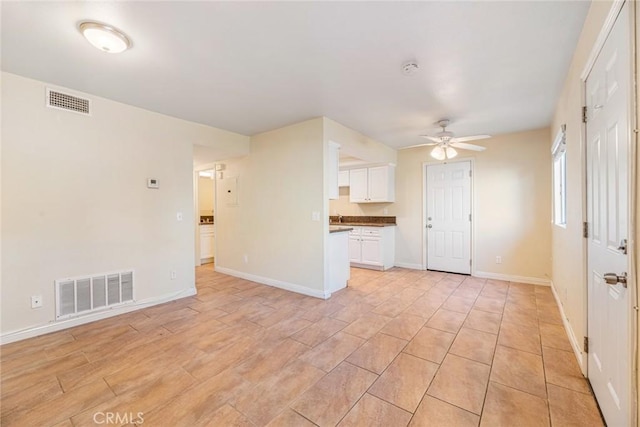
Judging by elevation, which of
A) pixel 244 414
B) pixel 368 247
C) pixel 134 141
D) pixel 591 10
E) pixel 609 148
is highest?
pixel 591 10

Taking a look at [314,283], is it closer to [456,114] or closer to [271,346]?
[271,346]

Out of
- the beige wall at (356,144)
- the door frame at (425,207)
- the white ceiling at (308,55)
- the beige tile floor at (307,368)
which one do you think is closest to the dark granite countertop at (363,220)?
the door frame at (425,207)

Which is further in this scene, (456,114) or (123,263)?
(456,114)

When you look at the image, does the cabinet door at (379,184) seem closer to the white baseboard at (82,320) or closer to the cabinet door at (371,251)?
the cabinet door at (371,251)

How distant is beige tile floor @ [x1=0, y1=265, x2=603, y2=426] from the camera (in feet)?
5.26

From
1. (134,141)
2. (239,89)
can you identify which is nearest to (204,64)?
(239,89)

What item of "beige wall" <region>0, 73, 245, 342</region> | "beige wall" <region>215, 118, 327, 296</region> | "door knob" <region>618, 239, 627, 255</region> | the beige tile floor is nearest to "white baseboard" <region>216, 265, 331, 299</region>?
"beige wall" <region>215, 118, 327, 296</region>

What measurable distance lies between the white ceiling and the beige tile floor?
8.23 ft

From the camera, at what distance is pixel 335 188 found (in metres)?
3.99

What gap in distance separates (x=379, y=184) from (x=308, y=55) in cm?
364

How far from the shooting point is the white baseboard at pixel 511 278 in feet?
13.9

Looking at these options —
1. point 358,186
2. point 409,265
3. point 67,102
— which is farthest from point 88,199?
point 409,265

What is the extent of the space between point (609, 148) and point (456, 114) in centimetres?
236

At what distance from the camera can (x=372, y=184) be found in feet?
18.4
